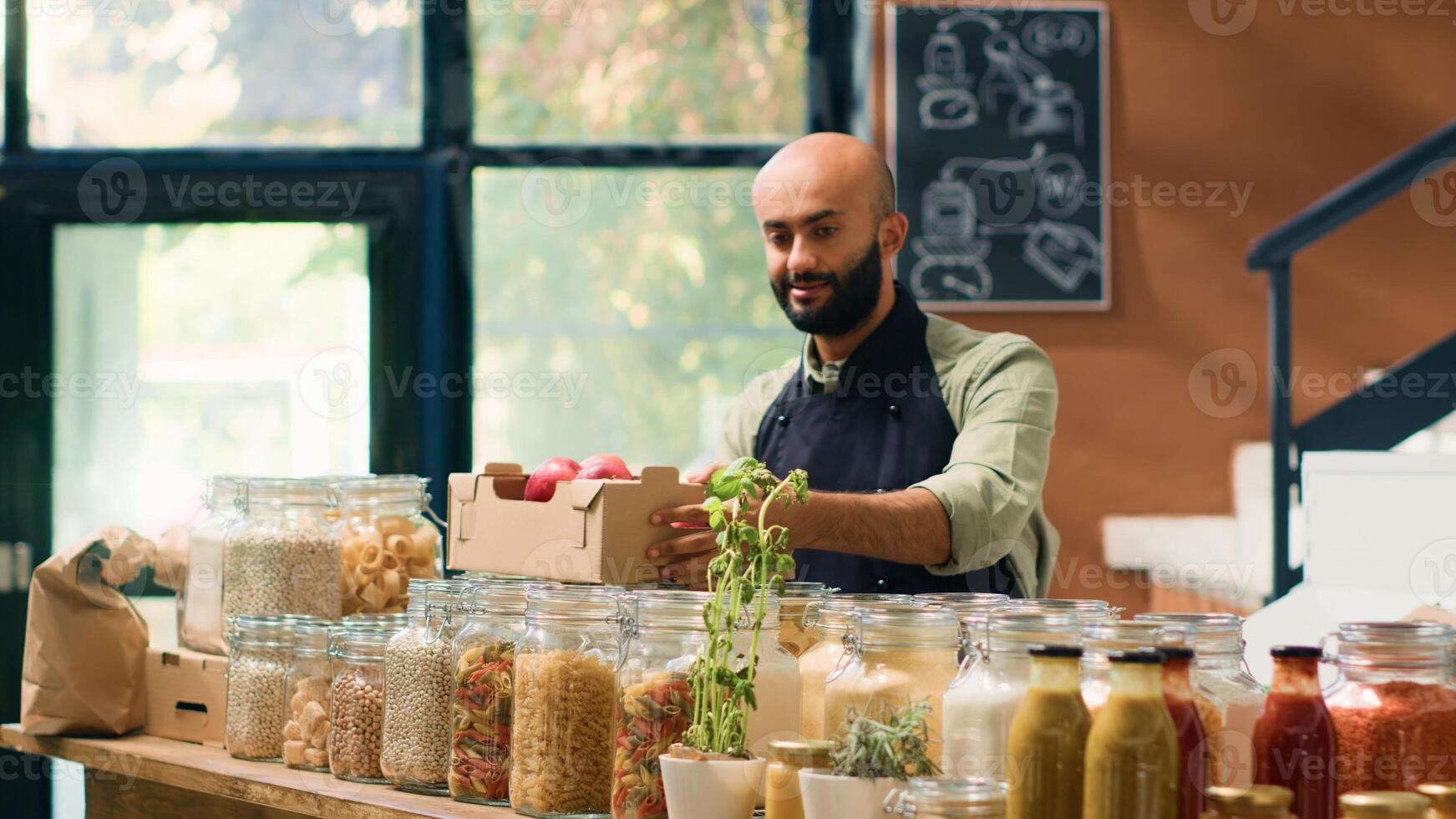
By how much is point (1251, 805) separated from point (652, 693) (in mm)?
543

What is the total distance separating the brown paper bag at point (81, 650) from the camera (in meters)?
2.05

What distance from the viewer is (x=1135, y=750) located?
Result: 1007mm

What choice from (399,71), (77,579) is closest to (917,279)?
(399,71)

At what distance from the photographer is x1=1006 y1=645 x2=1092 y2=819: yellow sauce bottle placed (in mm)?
1053

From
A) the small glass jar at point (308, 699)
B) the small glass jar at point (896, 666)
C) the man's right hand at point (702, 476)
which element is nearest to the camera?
the small glass jar at point (896, 666)

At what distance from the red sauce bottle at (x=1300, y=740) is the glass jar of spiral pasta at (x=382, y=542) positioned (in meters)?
1.24
